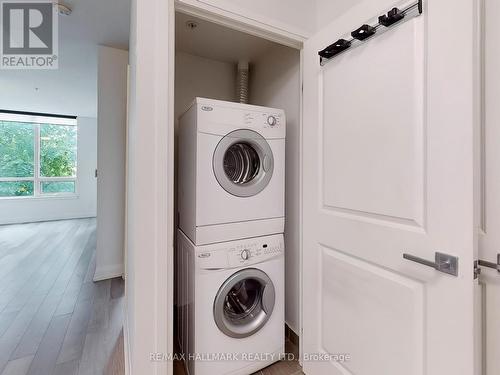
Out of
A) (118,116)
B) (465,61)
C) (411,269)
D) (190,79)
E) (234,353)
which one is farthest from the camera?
(118,116)

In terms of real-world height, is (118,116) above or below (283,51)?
below

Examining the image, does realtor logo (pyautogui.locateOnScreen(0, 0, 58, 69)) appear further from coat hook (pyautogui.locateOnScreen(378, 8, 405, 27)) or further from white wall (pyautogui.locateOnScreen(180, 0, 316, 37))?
coat hook (pyautogui.locateOnScreen(378, 8, 405, 27))

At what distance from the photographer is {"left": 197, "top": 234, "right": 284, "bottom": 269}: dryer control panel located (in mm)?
1369

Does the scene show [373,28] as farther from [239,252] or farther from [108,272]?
[108,272]

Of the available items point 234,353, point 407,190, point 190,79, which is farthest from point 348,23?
point 234,353

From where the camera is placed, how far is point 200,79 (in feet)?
7.68

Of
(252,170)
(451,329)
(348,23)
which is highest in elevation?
(348,23)

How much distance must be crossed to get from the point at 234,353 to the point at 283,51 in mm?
2176

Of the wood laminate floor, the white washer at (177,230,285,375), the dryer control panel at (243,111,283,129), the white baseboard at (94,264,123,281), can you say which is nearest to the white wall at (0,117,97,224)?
the wood laminate floor

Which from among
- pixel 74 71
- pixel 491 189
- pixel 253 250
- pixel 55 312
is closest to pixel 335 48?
pixel 491 189

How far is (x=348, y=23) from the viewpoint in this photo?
119cm

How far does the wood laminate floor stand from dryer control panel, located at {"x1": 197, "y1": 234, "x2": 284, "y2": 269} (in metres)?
1.05

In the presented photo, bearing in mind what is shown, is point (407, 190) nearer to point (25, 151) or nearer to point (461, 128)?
point (461, 128)

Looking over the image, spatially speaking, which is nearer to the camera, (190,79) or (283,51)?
(283,51)
